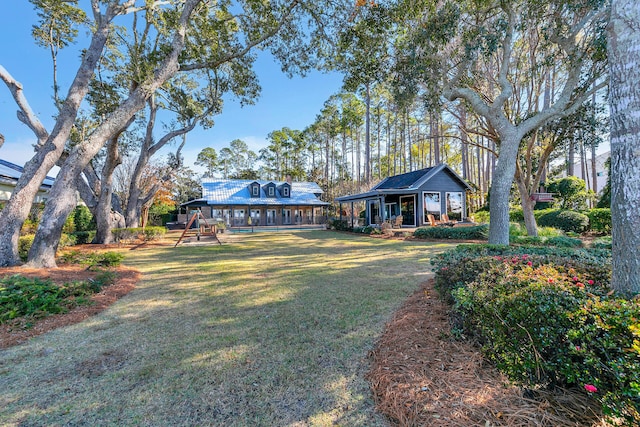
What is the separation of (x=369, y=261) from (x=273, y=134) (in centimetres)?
3795

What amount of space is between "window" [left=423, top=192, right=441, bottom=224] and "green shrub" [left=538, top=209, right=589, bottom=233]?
6.64 metres

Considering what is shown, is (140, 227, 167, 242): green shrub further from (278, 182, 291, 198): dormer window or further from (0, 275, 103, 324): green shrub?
(278, 182, 291, 198): dormer window

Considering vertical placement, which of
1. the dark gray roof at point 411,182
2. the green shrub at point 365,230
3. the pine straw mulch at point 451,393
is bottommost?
the pine straw mulch at point 451,393

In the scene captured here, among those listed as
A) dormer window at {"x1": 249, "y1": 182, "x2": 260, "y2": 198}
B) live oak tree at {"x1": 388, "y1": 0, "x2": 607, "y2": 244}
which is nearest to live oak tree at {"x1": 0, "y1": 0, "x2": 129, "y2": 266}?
live oak tree at {"x1": 388, "y1": 0, "x2": 607, "y2": 244}

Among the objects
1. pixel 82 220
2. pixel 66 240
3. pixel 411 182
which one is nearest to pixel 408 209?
pixel 411 182

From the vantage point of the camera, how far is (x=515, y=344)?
204 cm

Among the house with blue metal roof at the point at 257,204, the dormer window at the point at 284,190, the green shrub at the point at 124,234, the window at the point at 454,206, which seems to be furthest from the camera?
the dormer window at the point at 284,190

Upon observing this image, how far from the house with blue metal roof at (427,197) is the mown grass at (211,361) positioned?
598 inches

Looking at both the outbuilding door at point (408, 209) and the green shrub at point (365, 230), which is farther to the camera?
the outbuilding door at point (408, 209)

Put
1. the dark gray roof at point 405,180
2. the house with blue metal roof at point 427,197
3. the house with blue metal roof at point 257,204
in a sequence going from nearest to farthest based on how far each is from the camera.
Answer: the house with blue metal roof at point 427,197
the dark gray roof at point 405,180
the house with blue metal roof at point 257,204

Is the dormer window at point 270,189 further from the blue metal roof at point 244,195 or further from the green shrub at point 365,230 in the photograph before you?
the green shrub at point 365,230

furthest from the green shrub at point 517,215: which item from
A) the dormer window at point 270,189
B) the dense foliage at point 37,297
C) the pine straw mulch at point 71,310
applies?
the dormer window at point 270,189

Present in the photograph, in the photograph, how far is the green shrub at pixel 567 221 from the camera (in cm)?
1249

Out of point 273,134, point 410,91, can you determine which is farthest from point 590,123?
point 273,134
